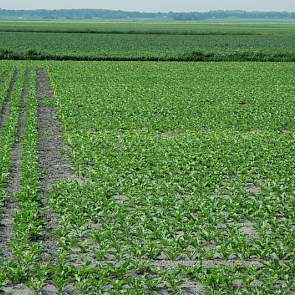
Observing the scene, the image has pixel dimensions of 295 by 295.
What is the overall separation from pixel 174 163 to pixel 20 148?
4.43 meters

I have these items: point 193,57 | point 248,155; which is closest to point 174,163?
point 248,155

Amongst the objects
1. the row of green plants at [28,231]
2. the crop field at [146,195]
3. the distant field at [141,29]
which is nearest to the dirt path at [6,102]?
the crop field at [146,195]

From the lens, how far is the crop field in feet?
28.3

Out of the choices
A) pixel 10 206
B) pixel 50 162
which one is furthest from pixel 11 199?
pixel 50 162

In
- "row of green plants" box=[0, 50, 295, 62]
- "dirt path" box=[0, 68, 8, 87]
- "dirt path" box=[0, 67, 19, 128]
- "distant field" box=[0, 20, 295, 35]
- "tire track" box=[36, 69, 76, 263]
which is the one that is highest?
"distant field" box=[0, 20, 295, 35]

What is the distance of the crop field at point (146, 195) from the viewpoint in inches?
A: 340

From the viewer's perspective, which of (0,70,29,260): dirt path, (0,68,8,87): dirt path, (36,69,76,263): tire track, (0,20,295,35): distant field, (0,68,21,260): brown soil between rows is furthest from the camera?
Result: (0,20,295,35): distant field

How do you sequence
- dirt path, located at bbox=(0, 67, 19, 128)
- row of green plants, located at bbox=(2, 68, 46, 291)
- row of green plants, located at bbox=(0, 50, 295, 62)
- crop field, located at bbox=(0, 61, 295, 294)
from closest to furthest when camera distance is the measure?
1. row of green plants, located at bbox=(2, 68, 46, 291)
2. crop field, located at bbox=(0, 61, 295, 294)
3. dirt path, located at bbox=(0, 67, 19, 128)
4. row of green plants, located at bbox=(0, 50, 295, 62)

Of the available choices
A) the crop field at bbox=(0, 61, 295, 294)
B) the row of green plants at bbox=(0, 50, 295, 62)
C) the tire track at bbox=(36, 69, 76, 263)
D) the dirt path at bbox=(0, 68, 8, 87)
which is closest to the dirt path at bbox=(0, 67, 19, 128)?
the crop field at bbox=(0, 61, 295, 294)

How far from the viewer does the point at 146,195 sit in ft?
41.0

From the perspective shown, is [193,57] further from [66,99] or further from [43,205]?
[43,205]

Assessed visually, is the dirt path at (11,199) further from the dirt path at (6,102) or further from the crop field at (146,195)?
the dirt path at (6,102)

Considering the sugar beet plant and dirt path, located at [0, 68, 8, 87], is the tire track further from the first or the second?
dirt path, located at [0, 68, 8, 87]

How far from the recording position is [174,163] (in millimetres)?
15055
